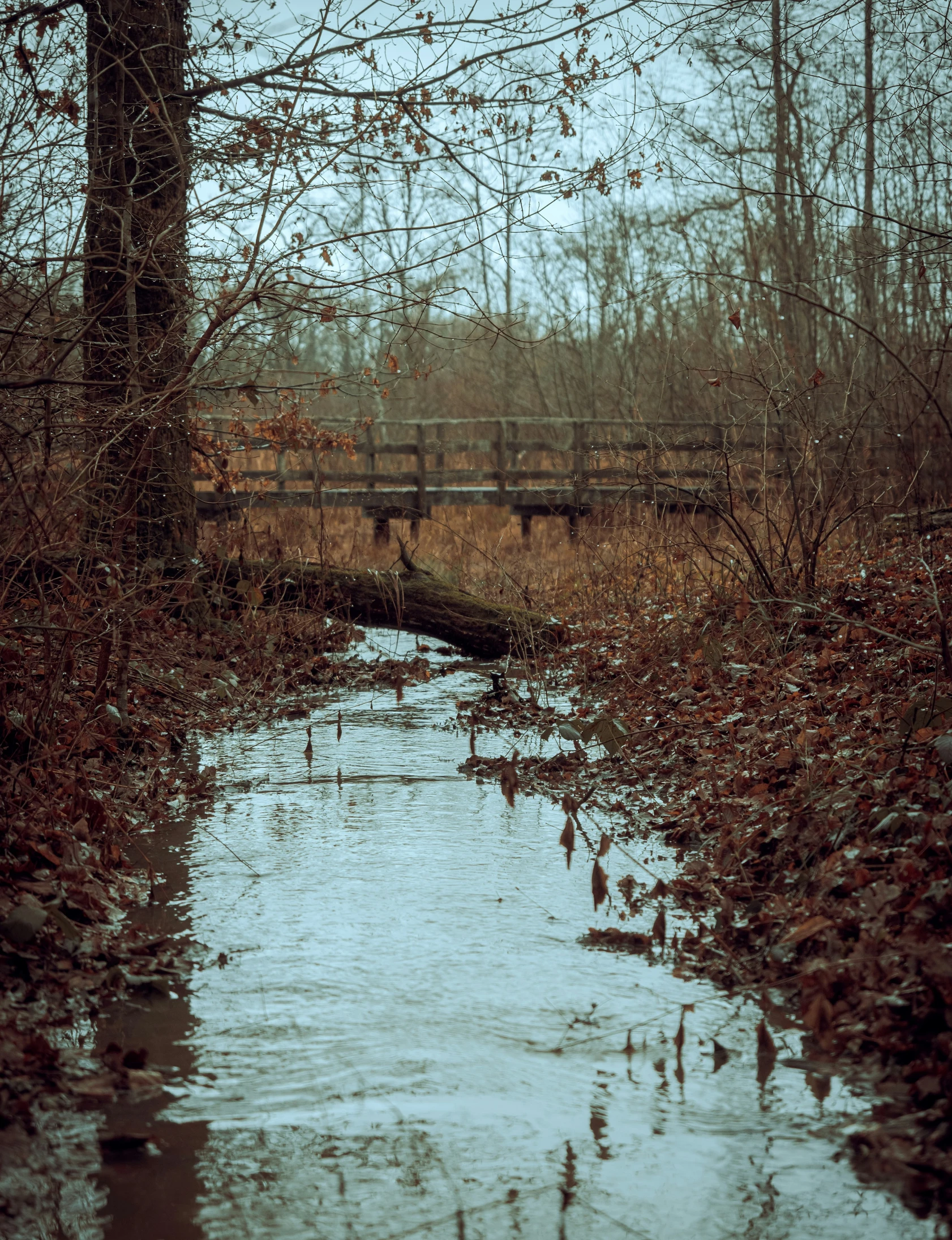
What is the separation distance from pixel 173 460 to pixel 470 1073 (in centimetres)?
753

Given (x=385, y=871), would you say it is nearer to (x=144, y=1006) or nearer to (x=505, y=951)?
(x=505, y=951)

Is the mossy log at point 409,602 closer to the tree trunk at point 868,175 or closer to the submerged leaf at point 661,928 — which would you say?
the tree trunk at point 868,175

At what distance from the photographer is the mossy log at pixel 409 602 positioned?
1004cm

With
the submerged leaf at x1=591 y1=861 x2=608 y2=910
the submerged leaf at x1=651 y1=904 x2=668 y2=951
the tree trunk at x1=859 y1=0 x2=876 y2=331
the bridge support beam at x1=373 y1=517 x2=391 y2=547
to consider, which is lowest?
the submerged leaf at x1=651 y1=904 x2=668 y2=951

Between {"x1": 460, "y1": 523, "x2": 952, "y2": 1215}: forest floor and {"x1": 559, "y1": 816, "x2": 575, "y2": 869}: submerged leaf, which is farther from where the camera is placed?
{"x1": 559, "y1": 816, "x2": 575, "y2": 869}: submerged leaf

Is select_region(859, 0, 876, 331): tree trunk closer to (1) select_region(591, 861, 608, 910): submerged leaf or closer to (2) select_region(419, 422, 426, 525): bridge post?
(1) select_region(591, 861, 608, 910): submerged leaf

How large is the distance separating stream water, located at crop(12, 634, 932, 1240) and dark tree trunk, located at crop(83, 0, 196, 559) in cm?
238

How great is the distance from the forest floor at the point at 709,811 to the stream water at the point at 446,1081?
0.54ft

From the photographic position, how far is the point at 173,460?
393 inches

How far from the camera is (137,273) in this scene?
5.29m

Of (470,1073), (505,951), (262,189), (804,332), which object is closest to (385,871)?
(505,951)

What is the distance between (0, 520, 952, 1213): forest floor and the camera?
3.41 metres

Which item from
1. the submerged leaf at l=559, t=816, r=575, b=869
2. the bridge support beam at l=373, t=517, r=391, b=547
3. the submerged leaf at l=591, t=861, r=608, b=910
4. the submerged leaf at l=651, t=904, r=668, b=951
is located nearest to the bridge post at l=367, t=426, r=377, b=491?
the bridge support beam at l=373, t=517, r=391, b=547

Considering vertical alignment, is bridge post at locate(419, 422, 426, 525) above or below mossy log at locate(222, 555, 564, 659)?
above
